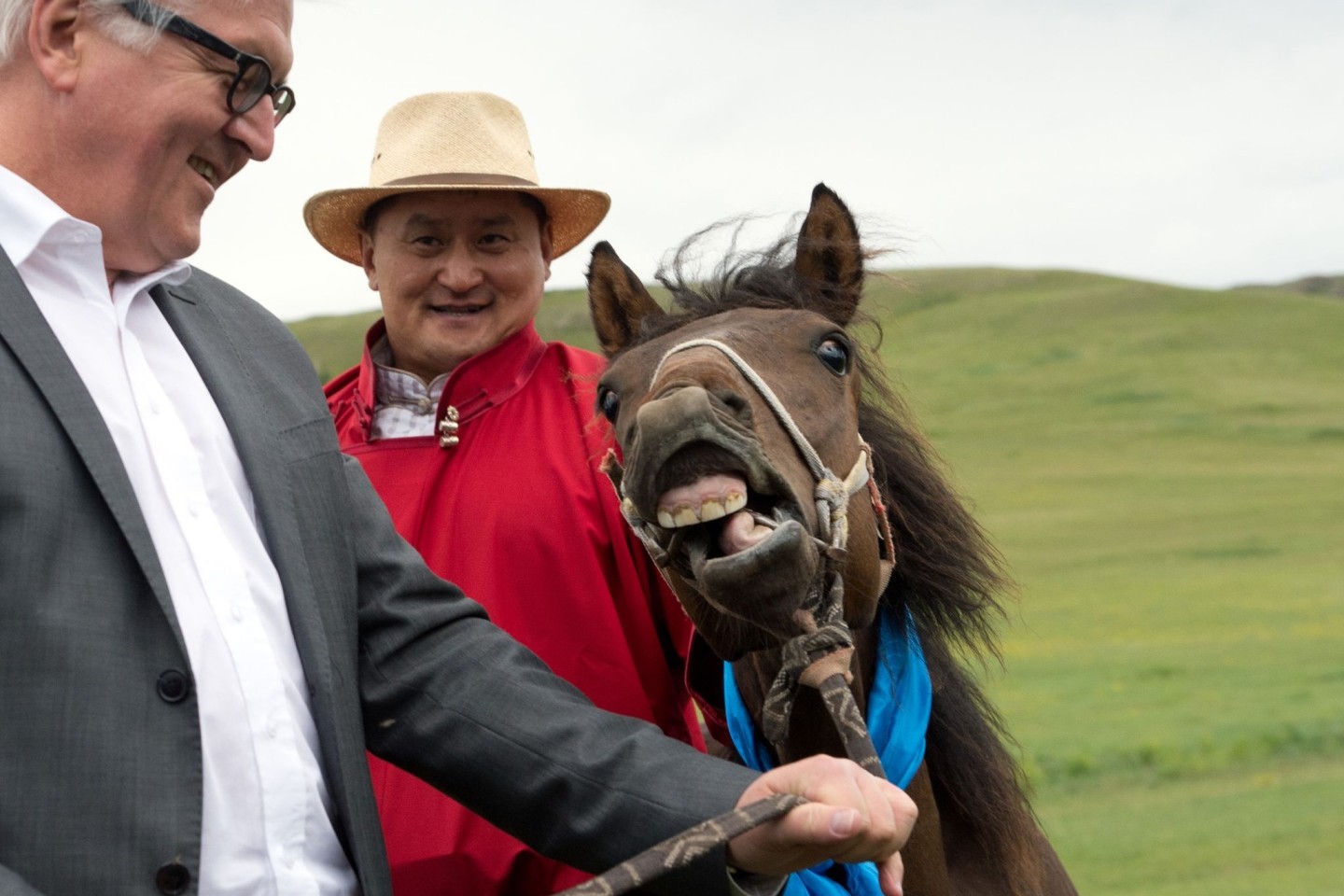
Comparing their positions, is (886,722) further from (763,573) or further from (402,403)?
(402,403)

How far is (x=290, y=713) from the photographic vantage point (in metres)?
2.38

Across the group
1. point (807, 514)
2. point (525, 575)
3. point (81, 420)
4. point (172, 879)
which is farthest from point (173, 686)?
point (525, 575)

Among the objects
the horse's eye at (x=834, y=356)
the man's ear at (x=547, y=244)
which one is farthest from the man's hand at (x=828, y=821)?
the man's ear at (x=547, y=244)

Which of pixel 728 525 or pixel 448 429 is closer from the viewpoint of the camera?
pixel 728 525

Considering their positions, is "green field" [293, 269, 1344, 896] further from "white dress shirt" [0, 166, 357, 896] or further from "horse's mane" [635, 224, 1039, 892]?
"white dress shirt" [0, 166, 357, 896]

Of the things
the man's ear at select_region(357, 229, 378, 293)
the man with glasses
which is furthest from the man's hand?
the man's ear at select_region(357, 229, 378, 293)

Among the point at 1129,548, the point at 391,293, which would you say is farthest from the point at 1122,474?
the point at 391,293

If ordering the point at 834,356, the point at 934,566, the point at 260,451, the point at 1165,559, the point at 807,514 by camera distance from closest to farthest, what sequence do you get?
the point at 260,451 < the point at 807,514 < the point at 834,356 < the point at 934,566 < the point at 1165,559

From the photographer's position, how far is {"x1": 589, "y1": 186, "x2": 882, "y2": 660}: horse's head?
2.62 m

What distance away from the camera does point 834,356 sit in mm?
3125

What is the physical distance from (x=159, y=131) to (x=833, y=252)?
1.61 m

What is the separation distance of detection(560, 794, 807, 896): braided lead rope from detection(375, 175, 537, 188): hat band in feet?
7.70

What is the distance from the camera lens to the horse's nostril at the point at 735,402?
2.68 m

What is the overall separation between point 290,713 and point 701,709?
1445 mm
